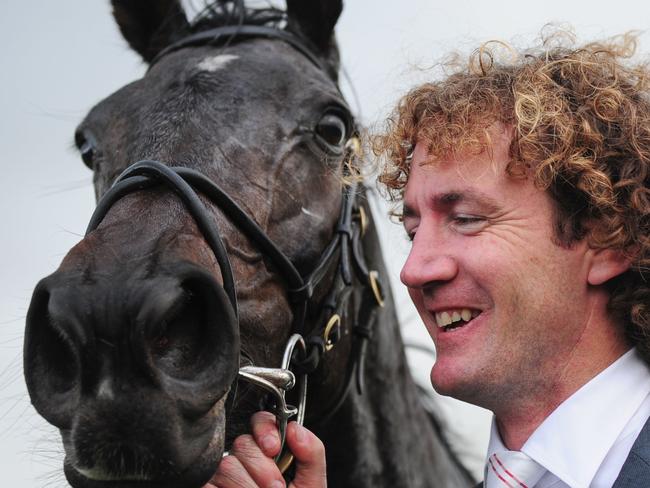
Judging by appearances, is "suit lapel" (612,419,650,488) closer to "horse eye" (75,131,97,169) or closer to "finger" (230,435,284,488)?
"finger" (230,435,284,488)

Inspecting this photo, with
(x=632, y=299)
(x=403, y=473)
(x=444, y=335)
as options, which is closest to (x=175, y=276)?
(x=444, y=335)

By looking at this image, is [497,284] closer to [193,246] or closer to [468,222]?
[468,222]

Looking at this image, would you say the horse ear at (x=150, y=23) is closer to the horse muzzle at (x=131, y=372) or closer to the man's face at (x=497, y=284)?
the man's face at (x=497, y=284)

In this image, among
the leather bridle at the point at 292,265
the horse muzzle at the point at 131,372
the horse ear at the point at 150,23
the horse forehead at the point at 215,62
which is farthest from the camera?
the horse ear at the point at 150,23

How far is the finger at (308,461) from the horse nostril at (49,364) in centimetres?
72

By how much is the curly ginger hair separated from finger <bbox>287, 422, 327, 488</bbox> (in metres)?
0.94

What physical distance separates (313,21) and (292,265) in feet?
5.00

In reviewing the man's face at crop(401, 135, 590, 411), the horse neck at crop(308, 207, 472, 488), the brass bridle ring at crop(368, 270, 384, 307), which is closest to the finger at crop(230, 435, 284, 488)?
the man's face at crop(401, 135, 590, 411)

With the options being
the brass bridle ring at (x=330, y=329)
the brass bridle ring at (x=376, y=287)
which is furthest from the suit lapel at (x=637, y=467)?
the brass bridle ring at (x=376, y=287)

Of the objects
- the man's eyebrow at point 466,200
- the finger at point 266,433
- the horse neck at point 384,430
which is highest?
the man's eyebrow at point 466,200

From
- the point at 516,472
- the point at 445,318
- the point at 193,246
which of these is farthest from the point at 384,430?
the point at 193,246

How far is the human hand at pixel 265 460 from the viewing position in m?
2.17

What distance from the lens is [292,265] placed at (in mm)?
2898

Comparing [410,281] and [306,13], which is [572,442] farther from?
[306,13]
